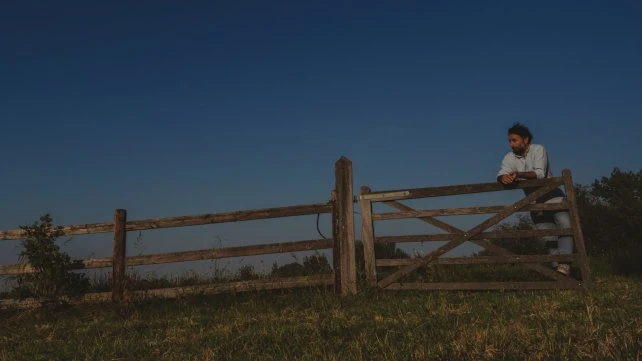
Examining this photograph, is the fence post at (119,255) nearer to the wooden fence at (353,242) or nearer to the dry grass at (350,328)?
the wooden fence at (353,242)

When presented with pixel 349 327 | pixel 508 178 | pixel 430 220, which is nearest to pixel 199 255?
pixel 430 220

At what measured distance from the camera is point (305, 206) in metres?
8.41

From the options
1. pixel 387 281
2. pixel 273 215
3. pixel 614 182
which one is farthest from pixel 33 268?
pixel 614 182

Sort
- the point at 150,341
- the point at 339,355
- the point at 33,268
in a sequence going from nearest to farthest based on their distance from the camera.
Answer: the point at 339,355 → the point at 150,341 → the point at 33,268

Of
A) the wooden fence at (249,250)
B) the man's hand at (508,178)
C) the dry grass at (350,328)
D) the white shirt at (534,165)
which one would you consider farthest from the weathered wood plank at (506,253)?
the wooden fence at (249,250)

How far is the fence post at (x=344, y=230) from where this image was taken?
802 centimetres

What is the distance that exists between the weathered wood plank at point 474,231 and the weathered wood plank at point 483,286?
0.55 feet

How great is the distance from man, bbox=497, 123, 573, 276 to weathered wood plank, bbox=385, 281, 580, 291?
417 millimetres

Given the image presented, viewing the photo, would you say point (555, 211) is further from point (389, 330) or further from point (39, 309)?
point (39, 309)

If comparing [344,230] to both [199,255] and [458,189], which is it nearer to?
[458,189]

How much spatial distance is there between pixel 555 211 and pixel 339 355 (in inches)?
216

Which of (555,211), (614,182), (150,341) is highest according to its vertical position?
(614,182)

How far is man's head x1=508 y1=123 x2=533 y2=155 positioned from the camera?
8023 mm

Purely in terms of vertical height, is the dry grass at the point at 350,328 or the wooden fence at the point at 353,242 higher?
the wooden fence at the point at 353,242
